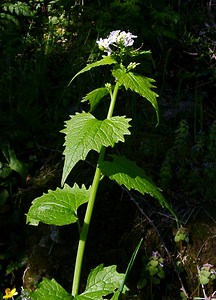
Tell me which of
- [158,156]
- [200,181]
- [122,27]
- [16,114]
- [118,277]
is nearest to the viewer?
[118,277]

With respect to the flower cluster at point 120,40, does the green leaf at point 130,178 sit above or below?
below

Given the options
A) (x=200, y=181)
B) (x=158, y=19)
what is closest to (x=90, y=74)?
(x=158, y=19)

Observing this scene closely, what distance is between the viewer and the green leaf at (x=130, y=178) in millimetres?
1357

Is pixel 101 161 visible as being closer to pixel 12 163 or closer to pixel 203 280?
pixel 203 280

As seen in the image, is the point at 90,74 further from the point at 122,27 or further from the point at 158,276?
the point at 158,276

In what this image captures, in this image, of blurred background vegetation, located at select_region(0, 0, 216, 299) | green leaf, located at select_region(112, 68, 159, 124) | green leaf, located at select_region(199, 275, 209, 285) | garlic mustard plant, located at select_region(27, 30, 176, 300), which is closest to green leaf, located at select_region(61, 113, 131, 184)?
garlic mustard plant, located at select_region(27, 30, 176, 300)

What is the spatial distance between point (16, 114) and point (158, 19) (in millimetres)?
1322

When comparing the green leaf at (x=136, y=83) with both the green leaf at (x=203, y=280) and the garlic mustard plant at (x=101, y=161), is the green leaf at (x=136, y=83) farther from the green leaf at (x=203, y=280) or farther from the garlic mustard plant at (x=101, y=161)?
the green leaf at (x=203, y=280)

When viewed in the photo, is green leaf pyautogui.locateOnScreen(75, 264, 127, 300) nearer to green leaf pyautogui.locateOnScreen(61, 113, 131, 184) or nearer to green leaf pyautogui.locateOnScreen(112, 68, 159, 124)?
green leaf pyautogui.locateOnScreen(61, 113, 131, 184)

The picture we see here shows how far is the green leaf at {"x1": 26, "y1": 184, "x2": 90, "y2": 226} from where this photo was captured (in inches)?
55.9

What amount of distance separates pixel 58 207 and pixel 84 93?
1.95 metres

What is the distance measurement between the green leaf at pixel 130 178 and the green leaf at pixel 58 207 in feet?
0.59

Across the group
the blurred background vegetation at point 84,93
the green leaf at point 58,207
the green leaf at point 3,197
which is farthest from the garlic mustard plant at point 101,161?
the green leaf at point 3,197

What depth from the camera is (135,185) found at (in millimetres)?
1361
